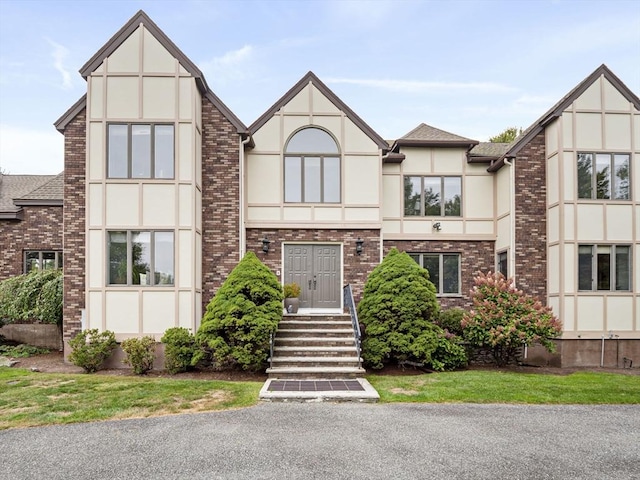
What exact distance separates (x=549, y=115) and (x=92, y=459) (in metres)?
13.4

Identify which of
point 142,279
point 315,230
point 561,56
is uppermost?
point 561,56

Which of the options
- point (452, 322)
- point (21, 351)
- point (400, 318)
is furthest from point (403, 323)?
point (21, 351)

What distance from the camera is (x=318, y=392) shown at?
8961 millimetres

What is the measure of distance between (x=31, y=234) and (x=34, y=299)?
3332mm

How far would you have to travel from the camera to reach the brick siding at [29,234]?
52.1 ft

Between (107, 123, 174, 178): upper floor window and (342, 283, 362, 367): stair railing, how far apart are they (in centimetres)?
558

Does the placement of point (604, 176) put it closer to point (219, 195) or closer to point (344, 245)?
point (344, 245)

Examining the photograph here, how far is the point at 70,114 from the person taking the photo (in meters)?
12.5

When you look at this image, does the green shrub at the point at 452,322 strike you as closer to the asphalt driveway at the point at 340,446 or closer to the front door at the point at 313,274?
the front door at the point at 313,274

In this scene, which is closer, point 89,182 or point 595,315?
point 89,182

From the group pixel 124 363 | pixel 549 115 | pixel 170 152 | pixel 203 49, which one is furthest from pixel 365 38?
pixel 124 363

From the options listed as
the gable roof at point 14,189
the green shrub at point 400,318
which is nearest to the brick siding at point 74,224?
the gable roof at point 14,189

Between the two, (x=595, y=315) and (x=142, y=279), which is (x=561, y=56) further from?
(x=142, y=279)

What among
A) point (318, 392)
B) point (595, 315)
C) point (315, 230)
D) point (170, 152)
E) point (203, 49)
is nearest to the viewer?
point (318, 392)
